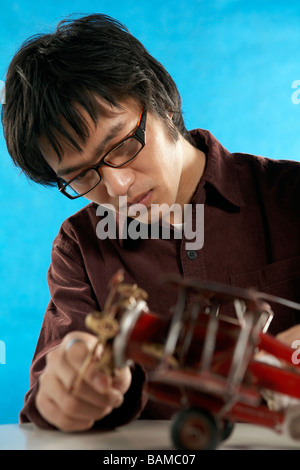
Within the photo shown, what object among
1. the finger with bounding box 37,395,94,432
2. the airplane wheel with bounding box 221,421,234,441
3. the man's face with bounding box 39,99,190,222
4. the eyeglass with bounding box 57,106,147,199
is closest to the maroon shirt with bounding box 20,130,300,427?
the man's face with bounding box 39,99,190,222

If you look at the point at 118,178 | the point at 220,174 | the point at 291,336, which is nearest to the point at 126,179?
the point at 118,178

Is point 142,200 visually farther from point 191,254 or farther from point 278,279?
point 278,279

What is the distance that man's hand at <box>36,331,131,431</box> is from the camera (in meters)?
Result: 0.68

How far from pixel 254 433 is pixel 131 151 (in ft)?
2.07

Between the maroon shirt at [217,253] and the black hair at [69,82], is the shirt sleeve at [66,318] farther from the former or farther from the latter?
the black hair at [69,82]

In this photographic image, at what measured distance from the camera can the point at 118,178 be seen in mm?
1052

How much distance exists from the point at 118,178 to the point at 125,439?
0.54m

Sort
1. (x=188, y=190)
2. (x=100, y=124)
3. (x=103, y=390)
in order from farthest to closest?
(x=188, y=190)
(x=100, y=124)
(x=103, y=390)

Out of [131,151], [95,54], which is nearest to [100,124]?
[131,151]

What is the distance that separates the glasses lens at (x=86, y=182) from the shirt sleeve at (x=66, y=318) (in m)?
0.26

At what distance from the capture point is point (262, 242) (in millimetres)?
1292

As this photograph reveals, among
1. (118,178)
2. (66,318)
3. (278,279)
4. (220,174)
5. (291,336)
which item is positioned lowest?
(291,336)

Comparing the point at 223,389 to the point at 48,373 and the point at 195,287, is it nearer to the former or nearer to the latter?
the point at 195,287

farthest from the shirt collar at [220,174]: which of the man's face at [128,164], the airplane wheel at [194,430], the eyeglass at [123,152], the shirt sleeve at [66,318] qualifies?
the airplane wheel at [194,430]
